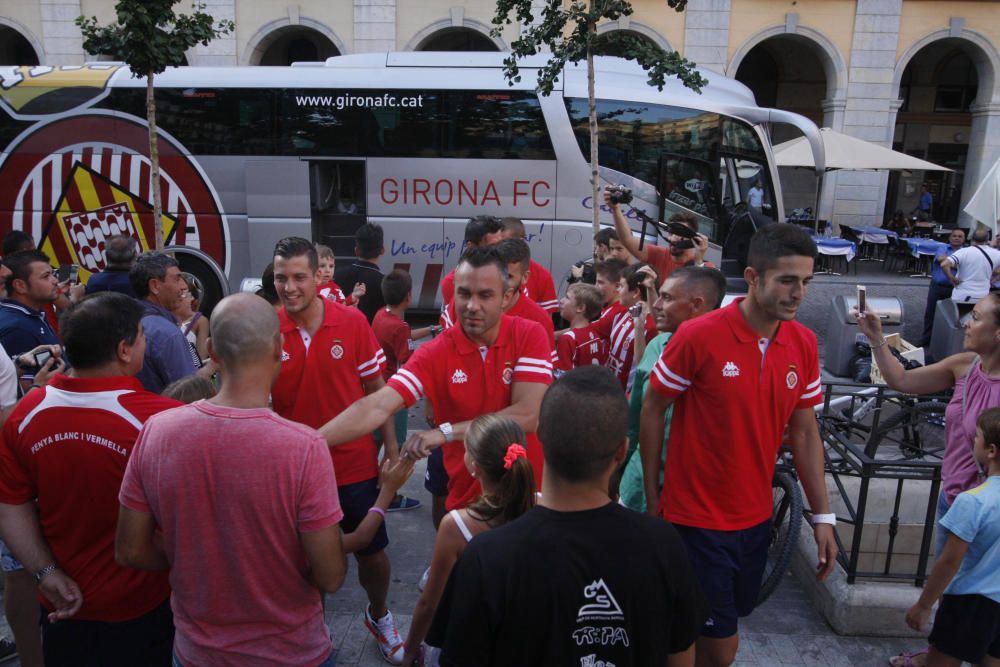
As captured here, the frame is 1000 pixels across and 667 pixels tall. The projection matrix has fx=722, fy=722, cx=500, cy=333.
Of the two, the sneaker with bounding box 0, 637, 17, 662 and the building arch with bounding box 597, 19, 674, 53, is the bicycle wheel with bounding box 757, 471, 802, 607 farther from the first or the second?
the building arch with bounding box 597, 19, 674, 53

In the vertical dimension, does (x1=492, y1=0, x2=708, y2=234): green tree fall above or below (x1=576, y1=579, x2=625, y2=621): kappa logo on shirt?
above

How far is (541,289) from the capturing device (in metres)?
5.97

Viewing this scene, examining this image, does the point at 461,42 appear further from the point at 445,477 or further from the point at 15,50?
the point at 445,477

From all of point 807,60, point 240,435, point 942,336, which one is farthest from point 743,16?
point 240,435

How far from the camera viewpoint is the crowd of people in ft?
5.88

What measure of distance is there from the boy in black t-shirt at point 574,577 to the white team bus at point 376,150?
941cm

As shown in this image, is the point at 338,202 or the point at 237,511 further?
the point at 338,202

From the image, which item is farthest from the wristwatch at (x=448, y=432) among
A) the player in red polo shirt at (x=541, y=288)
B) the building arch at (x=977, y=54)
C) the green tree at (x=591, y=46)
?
the building arch at (x=977, y=54)

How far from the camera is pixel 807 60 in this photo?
948 inches

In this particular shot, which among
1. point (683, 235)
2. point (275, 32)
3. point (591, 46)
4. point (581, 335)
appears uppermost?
point (275, 32)

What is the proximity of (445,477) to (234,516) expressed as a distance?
2.00 m

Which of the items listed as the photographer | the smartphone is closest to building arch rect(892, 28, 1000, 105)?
the photographer

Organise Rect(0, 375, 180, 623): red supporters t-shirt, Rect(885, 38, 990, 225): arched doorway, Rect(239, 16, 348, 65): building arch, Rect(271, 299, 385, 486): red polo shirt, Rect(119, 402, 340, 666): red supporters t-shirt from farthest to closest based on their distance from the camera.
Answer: Rect(885, 38, 990, 225): arched doorway → Rect(239, 16, 348, 65): building arch → Rect(271, 299, 385, 486): red polo shirt → Rect(0, 375, 180, 623): red supporters t-shirt → Rect(119, 402, 340, 666): red supporters t-shirt

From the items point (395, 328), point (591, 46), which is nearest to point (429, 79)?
point (591, 46)
